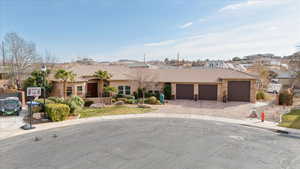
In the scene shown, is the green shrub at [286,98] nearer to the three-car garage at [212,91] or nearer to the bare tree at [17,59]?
the three-car garage at [212,91]

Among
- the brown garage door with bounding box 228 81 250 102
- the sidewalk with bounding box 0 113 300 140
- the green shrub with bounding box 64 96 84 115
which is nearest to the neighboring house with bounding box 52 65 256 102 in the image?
the brown garage door with bounding box 228 81 250 102

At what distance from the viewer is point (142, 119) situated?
1499 centimetres

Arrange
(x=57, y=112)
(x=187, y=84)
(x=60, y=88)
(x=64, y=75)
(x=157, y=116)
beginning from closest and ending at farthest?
(x=57, y=112) → (x=157, y=116) → (x=64, y=75) → (x=60, y=88) → (x=187, y=84)

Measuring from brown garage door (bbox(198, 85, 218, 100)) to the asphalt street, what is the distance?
1147cm

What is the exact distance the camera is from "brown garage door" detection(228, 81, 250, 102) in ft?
74.2

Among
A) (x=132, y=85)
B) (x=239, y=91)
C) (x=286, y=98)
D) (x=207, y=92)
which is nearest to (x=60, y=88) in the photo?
(x=132, y=85)

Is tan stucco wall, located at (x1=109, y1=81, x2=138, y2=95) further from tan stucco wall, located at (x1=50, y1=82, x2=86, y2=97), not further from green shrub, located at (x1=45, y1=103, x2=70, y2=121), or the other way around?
green shrub, located at (x1=45, y1=103, x2=70, y2=121)

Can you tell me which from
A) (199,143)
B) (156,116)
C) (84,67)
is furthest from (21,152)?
(84,67)

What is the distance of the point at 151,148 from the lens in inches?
345

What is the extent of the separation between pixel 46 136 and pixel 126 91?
1577cm

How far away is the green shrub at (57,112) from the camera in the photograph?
1393cm

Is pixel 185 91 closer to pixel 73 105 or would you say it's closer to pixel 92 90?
pixel 92 90

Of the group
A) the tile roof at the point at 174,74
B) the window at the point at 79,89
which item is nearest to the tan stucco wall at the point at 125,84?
the tile roof at the point at 174,74

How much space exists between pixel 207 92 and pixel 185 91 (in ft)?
10.1
